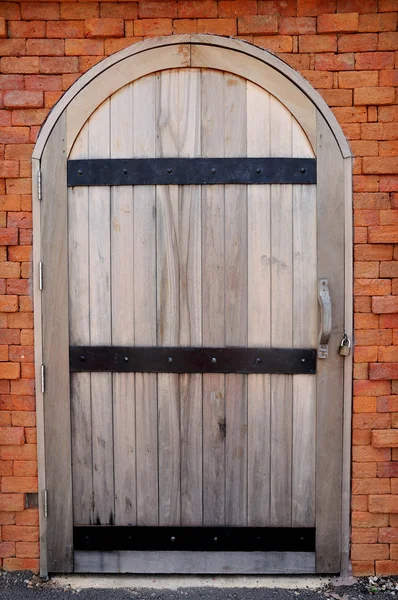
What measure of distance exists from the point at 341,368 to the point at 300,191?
35.2 inches

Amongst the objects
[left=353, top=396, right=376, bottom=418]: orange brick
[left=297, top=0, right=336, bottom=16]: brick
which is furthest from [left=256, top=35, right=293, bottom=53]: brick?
[left=353, top=396, right=376, bottom=418]: orange brick

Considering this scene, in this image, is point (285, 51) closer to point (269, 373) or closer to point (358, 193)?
point (358, 193)

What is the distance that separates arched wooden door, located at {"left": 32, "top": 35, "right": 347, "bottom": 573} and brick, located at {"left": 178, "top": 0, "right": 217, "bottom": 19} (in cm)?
16

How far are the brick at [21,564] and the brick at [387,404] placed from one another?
1916mm

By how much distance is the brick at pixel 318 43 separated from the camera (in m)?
2.37

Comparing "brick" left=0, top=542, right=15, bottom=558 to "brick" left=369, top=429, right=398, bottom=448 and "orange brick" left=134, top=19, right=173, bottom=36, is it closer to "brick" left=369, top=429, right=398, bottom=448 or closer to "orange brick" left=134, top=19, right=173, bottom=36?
"brick" left=369, top=429, right=398, bottom=448

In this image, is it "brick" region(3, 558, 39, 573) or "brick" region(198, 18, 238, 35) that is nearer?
"brick" region(198, 18, 238, 35)

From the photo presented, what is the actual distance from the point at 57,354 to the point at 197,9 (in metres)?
1.82

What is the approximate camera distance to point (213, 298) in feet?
8.09

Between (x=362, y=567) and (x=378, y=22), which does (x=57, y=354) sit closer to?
(x=362, y=567)

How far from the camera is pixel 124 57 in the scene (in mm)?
2381

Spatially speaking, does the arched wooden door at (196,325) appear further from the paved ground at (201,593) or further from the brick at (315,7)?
the brick at (315,7)

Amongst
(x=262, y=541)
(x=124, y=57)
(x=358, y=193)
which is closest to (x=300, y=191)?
(x=358, y=193)

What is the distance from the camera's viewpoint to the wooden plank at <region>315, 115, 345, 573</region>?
2.40 metres
